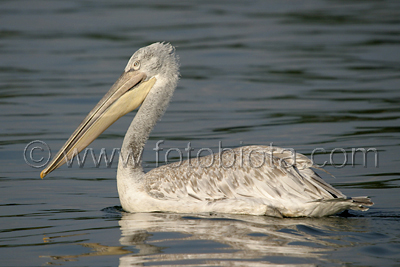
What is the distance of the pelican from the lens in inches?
214

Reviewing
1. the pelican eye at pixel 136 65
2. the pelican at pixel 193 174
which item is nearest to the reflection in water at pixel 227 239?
the pelican at pixel 193 174

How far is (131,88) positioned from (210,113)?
4027mm

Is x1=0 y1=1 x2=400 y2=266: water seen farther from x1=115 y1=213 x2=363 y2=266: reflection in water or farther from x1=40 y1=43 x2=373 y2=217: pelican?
x1=40 y1=43 x2=373 y2=217: pelican

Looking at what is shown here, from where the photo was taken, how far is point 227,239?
4770mm

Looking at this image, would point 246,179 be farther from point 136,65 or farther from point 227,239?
point 136,65

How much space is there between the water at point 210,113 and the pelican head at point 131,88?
2.31 feet

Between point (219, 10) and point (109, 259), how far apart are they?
18.3 meters

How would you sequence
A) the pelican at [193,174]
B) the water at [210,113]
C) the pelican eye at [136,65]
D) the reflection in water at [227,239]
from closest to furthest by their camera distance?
the reflection in water at [227,239]
the water at [210,113]
the pelican at [193,174]
the pelican eye at [136,65]

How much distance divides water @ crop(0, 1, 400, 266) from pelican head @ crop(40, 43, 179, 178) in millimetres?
704

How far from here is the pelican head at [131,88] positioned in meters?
6.22

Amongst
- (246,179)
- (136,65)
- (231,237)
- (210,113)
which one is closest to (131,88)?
(136,65)

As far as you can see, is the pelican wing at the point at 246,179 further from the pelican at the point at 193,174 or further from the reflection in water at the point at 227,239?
the reflection in water at the point at 227,239

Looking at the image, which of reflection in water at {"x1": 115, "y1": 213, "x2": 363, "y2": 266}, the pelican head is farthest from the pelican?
reflection in water at {"x1": 115, "y1": 213, "x2": 363, "y2": 266}

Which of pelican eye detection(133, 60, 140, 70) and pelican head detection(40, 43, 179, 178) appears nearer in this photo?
pelican head detection(40, 43, 179, 178)
